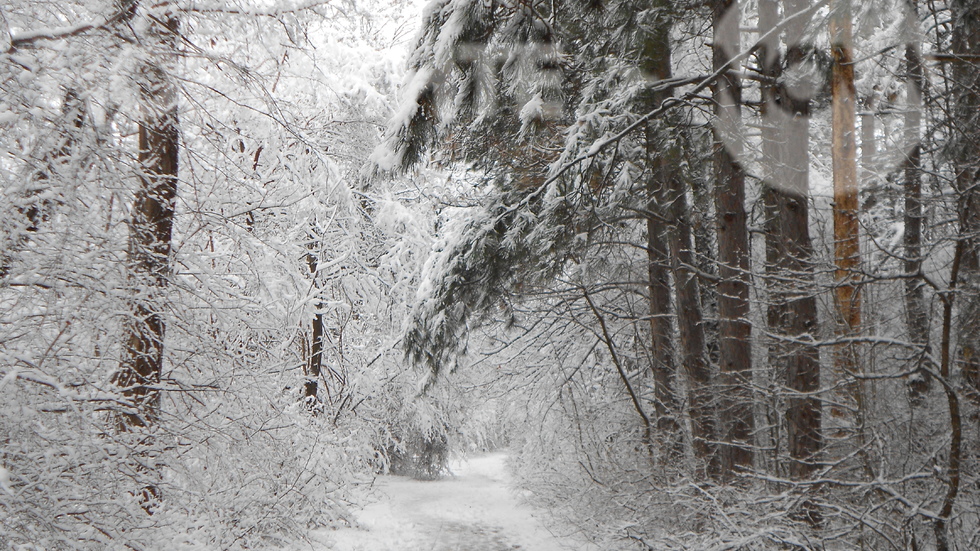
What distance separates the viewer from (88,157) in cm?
407

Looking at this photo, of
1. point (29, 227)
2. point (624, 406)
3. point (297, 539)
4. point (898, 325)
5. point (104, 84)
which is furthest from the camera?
point (624, 406)

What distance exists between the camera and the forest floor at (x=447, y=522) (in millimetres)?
10336

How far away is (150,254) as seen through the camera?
182 inches

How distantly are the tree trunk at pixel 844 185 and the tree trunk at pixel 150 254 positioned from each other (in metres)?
4.75

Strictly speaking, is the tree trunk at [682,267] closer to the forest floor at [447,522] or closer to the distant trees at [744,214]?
the distant trees at [744,214]

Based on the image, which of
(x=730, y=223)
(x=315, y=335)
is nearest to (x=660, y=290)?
(x=730, y=223)

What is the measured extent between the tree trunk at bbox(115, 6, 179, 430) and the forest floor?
Result: 5247 mm

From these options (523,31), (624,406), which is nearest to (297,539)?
(624,406)

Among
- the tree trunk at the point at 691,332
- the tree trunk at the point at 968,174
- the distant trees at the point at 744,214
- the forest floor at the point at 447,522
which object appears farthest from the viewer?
the forest floor at the point at 447,522

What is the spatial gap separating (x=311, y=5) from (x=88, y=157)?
2459 millimetres

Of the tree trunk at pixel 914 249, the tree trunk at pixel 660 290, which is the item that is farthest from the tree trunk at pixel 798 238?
the tree trunk at pixel 660 290

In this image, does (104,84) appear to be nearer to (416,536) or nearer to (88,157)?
(88,157)

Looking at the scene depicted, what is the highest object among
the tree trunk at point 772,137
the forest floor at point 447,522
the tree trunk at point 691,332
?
the tree trunk at point 772,137

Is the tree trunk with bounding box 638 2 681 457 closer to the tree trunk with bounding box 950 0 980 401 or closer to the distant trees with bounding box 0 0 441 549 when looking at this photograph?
the tree trunk with bounding box 950 0 980 401
